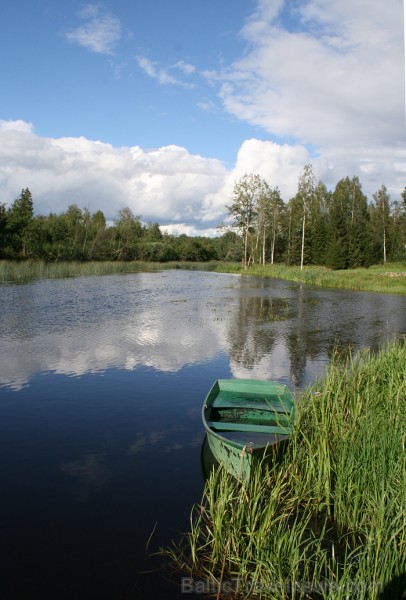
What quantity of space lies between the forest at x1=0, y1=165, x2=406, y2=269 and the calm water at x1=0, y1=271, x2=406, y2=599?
38.3 m

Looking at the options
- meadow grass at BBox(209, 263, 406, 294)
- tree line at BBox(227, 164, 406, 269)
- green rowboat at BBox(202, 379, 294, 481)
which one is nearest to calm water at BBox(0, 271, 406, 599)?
green rowboat at BBox(202, 379, 294, 481)

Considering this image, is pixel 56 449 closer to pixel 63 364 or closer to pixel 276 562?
pixel 276 562

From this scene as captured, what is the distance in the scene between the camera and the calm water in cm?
486

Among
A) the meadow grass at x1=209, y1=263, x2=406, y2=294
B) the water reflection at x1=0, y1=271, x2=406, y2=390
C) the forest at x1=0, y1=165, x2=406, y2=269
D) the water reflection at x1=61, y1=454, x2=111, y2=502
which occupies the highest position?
the forest at x1=0, y1=165, x2=406, y2=269

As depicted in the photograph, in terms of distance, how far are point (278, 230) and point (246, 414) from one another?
6851 centimetres

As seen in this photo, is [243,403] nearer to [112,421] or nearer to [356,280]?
[112,421]

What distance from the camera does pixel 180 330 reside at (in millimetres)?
18594

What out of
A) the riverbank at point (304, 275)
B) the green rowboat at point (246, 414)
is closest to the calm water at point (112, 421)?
the green rowboat at point (246, 414)

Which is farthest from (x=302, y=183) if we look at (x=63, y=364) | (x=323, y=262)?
→ (x=63, y=364)

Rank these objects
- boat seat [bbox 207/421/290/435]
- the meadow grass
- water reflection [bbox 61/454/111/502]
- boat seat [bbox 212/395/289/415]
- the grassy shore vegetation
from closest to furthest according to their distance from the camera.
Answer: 1. the grassy shore vegetation
2. water reflection [bbox 61/454/111/502]
3. boat seat [bbox 207/421/290/435]
4. boat seat [bbox 212/395/289/415]
5. the meadow grass

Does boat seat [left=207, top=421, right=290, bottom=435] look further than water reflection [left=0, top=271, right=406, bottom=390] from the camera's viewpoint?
No

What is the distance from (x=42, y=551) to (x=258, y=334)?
45.5 ft

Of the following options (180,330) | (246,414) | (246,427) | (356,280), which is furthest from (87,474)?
(356,280)

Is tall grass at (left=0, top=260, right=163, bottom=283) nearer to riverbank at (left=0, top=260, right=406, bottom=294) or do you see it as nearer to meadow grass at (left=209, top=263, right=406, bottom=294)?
riverbank at (left=0, top=260, right=406, bottom=294)
